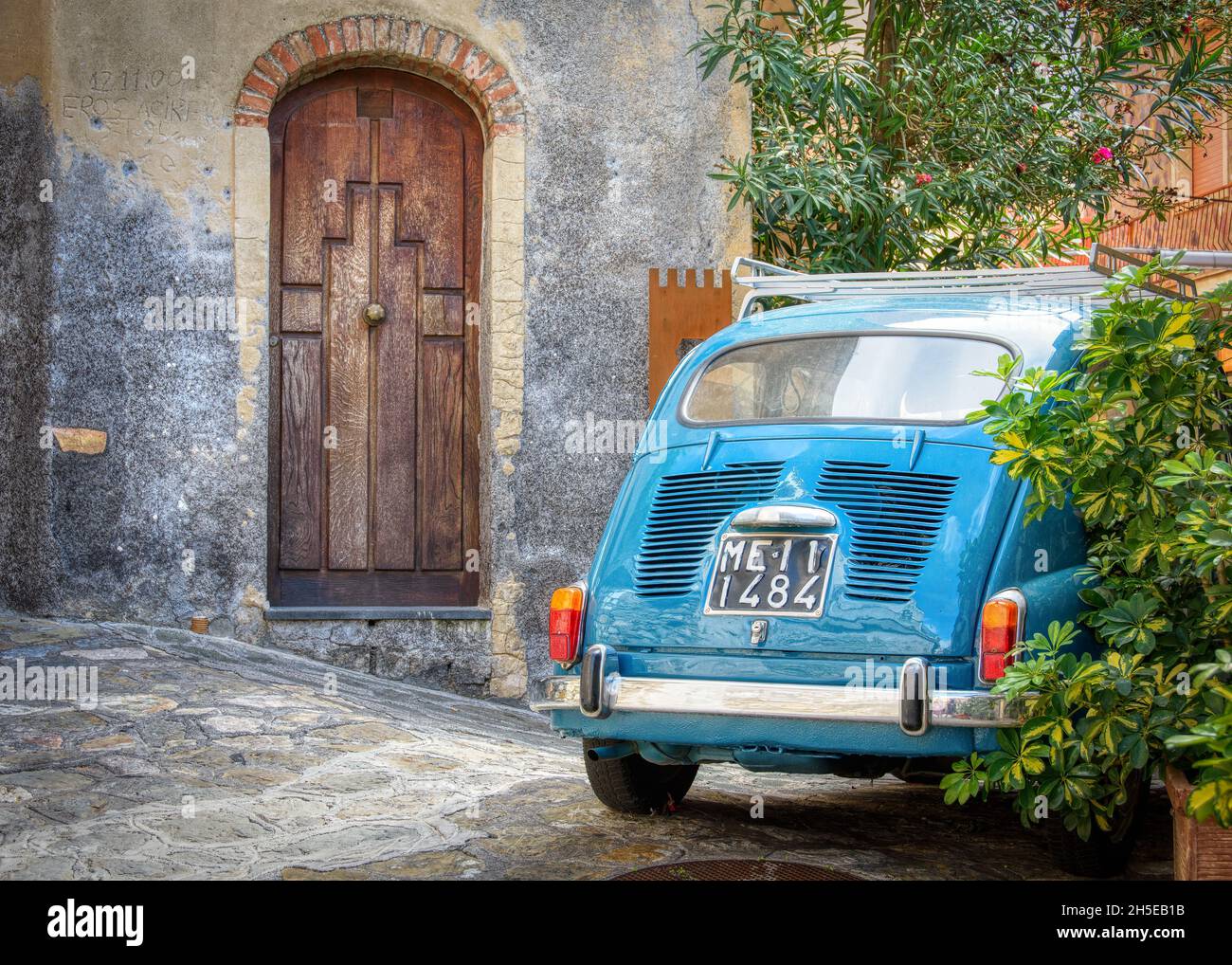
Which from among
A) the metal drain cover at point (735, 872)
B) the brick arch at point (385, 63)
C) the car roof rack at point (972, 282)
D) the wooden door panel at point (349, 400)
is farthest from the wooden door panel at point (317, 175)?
the metal drain cover at point (735, 872)

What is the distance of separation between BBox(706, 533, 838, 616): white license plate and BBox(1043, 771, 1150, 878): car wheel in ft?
3.70

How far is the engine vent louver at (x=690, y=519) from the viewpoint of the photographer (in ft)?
15.3

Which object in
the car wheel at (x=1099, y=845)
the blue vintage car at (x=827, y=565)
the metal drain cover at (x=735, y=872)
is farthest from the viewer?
the car wheel at (x=1099, y=845)

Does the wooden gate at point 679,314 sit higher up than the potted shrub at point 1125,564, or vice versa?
the wooden gate at point 679,314

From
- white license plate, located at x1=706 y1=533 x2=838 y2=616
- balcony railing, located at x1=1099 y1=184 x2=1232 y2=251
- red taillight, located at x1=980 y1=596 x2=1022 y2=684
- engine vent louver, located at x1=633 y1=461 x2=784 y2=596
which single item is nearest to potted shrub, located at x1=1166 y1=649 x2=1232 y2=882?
red taillight, located at x1=980 y1=596 x2=1022 y2=684

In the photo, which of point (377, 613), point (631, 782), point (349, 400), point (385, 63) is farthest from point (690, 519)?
point (385, 63)

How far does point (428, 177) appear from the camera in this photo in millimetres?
8414

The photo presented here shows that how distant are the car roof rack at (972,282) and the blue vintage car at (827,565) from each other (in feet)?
0.08

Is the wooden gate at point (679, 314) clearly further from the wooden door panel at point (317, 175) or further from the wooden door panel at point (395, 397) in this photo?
the wooden door panel at point (317, 175)

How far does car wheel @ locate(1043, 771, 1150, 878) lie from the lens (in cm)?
Result: 446

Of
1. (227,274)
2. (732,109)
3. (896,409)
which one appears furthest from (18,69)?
(896,409)

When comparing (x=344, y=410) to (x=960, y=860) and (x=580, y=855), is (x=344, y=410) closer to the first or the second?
(x=580, y=855)

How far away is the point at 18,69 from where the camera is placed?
7.80m

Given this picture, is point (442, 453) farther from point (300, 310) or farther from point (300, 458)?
point (300, 310)
